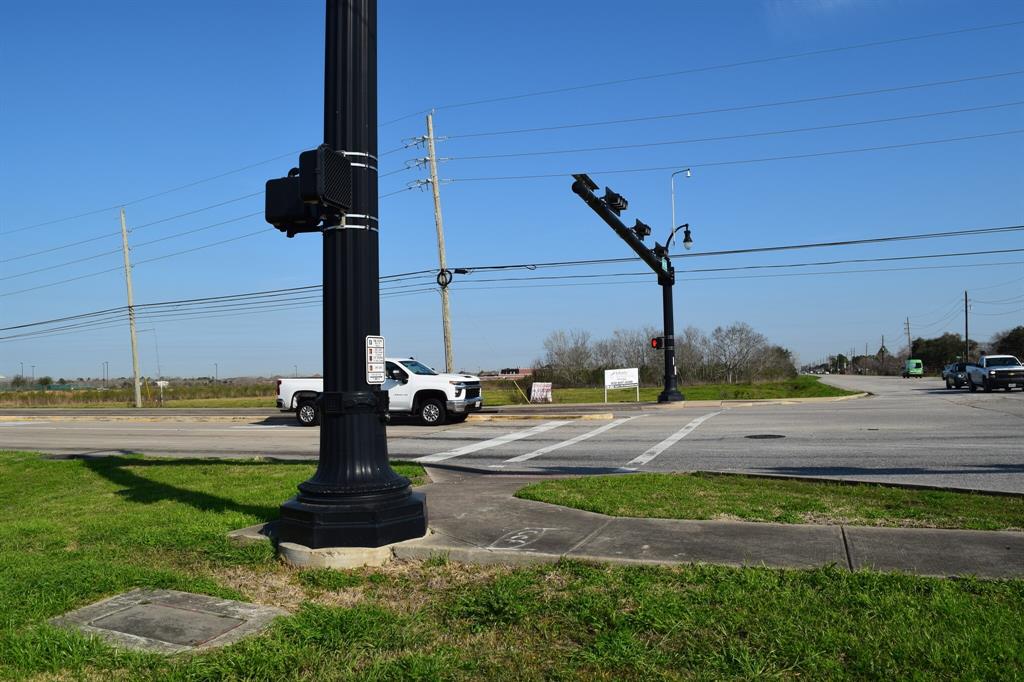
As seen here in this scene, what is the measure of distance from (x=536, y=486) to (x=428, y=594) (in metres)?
3.84

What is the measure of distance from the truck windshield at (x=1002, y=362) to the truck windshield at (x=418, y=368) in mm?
26745

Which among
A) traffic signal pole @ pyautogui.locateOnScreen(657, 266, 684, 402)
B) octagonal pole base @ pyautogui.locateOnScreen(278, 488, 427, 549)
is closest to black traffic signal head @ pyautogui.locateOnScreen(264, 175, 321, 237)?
octagonal pole base @ pyautogui.locateOnScreen(278, 488, 427, 549)

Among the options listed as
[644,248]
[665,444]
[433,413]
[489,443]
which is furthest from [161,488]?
[644,248]

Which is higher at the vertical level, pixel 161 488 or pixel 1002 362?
pixel 1002 362

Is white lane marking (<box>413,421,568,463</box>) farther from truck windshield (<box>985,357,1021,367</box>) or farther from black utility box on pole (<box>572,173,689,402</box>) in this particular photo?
truck windshield (<box>985,357,1021,367</box>)

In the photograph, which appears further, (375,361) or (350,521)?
(375,361)

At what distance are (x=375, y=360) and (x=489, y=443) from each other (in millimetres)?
10296

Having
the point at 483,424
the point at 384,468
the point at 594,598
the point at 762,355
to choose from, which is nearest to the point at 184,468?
the point at 384,468

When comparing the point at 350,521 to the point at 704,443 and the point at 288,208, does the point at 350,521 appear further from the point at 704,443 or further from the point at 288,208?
the point at 704,443

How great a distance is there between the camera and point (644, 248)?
25844mm

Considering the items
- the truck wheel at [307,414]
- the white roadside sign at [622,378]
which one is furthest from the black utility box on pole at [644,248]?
the truck wheel at [307,414]

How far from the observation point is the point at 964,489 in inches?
308

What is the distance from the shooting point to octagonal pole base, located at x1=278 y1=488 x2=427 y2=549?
5402mm

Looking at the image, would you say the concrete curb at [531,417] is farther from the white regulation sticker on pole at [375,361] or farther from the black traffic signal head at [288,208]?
the black traffic signal head at [288,208]
